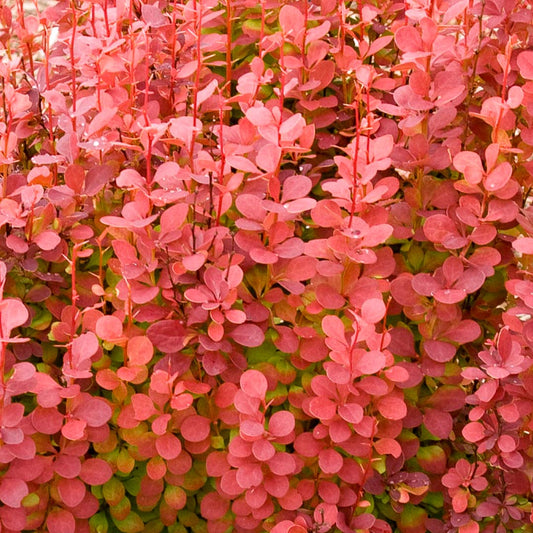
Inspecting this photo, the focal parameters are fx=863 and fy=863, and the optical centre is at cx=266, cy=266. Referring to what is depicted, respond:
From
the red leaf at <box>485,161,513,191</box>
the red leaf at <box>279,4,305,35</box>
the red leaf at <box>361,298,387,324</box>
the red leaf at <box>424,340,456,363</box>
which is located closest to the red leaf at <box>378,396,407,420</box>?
the red leaf at <box>424,340,456,363</box>

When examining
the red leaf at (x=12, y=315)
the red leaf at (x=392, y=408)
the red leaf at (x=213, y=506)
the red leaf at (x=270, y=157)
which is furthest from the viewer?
the red leaf at (x=213, y=506)

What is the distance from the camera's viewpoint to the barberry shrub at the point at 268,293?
5.40ft

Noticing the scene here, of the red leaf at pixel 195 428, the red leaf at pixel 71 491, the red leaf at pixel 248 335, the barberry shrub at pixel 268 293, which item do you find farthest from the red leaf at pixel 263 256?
the red leaf at pixel 71 491

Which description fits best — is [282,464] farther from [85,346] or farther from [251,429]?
A: [85,346]

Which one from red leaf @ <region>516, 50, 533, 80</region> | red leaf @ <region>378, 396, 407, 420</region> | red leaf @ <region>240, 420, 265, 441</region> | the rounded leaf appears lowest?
the rounded leaf

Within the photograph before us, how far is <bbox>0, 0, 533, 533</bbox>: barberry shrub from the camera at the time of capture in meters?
1.65

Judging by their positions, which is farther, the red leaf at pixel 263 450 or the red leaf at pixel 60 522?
the red leaf at pixel 60 522

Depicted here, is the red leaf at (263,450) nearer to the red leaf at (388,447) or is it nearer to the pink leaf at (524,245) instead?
the red leaf at (388,447)

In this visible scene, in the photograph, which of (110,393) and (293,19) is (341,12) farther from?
(110,393)

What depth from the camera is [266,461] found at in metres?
1.71

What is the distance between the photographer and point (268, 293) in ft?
5.85

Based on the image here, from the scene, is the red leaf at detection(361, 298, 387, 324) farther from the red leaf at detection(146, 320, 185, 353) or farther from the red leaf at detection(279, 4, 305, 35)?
the red leaf at detection(279, 4, 305, 35)

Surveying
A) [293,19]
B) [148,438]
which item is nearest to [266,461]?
[148,438]

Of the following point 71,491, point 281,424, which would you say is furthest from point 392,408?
point 71,491
